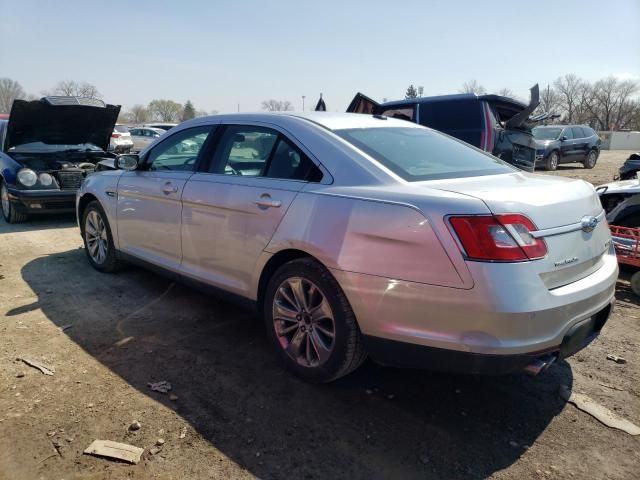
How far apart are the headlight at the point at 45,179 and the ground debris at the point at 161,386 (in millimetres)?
5567

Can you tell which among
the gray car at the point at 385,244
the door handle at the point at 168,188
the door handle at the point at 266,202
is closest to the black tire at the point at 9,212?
the door handle at the point at 168,188

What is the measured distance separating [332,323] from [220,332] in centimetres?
128

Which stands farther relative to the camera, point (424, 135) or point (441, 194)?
point (424, 135)

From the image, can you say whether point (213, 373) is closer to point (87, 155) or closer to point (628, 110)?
point (87, 155)

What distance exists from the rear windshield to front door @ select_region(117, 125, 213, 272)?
1.40 meters

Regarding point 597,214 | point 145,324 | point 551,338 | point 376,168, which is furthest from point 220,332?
point 597,214

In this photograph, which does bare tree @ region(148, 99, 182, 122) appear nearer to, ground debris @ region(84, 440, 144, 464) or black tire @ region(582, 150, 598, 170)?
black tire @ region(582, 150, 598, 170)

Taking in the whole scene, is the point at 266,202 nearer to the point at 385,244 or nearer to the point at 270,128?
the point at 270,128

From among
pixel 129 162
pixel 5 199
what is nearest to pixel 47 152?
pixel 5 199

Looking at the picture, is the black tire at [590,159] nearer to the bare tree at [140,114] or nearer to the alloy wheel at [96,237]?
the alloy wheel at [96,237]

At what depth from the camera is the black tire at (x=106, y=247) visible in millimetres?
4867

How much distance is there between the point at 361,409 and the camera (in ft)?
9.10

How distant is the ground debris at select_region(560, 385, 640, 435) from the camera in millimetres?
2656

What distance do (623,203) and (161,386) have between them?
498 centimetres
